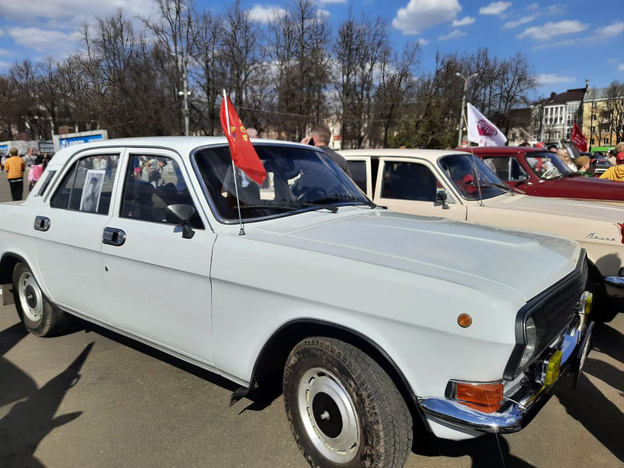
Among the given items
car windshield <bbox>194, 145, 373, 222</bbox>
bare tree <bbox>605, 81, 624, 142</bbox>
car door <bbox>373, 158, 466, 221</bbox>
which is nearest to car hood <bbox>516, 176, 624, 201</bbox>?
car door <bbox>373, 158, 466, 221</bbox>

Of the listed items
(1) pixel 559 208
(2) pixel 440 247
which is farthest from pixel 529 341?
(1) pixel 559 208

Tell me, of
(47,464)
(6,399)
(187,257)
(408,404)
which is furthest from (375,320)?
(6,399)

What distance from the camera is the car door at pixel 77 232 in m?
3.36

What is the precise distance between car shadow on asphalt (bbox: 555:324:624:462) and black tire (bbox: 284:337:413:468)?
1350 mm

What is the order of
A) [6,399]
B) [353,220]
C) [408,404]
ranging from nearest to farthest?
[408,404]
[353,220]
[6,399]

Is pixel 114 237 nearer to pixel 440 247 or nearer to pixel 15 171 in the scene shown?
pixel 440 247

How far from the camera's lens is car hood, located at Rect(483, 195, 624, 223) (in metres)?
4.67

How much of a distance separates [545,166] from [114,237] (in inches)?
277

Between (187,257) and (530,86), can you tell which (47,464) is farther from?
(530,86)

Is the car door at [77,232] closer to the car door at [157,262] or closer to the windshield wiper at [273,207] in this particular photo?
the car door at [157,262]

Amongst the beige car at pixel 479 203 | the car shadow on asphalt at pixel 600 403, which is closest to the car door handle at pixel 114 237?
the car shadow on asphalt at pixel 600 403

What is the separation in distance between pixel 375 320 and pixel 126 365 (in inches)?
106

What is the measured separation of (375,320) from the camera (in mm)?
2027

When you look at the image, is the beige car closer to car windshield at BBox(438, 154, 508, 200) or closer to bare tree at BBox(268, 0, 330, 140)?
car windshield at BBox(438, 154, 508, 200)
